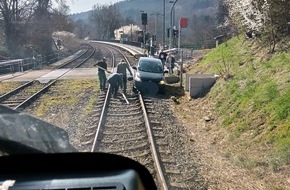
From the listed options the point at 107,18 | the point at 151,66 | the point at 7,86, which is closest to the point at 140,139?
the point at 151,66

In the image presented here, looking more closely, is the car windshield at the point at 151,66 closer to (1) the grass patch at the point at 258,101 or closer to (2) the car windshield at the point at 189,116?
(2) the car windshield at the point at 189,116

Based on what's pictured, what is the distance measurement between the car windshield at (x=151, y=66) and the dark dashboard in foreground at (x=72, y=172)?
16.7 m

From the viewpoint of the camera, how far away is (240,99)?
12062mm

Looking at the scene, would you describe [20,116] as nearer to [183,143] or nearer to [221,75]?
[183,143]

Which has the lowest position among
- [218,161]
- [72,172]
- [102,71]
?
[218,161]

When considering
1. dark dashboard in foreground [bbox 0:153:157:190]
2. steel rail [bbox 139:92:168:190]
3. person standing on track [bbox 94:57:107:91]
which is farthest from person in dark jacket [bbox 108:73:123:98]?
dark dashboard in foreground [bbox 0:153:157:190]

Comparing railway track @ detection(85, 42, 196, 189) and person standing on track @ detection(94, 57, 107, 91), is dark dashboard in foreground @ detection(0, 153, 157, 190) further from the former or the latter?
person standing on track @ detection(94, 57, 107, 91)

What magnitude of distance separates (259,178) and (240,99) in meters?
4.91

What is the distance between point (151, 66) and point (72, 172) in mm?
17307

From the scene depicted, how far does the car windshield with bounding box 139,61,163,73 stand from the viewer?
19281 mm

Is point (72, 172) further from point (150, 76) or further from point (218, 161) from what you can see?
point (150, 76)

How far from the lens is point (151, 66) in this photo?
19.6 m

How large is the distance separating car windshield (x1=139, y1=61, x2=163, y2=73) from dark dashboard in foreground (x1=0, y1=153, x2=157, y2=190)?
54.7ft

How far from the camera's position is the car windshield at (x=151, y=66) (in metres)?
19.3
